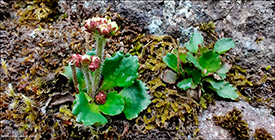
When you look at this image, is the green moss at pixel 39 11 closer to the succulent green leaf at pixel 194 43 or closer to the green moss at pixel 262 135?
the succulent green leaf at pixel 194 43

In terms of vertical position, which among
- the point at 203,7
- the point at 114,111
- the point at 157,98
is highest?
the point at 203,7

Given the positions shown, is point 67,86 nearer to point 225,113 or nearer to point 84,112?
point 84,112

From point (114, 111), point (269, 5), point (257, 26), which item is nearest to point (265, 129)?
point (257, 26)

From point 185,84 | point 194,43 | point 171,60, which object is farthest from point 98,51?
point 194,43

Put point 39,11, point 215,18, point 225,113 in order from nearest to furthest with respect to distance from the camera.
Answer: point 225,113 < point 215,18 < point 39,11

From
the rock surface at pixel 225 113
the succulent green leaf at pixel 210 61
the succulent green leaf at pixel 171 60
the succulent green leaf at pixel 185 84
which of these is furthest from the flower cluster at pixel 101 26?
the rock surface at pixel 225 113

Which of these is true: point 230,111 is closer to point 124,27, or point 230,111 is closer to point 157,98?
point 157,98
